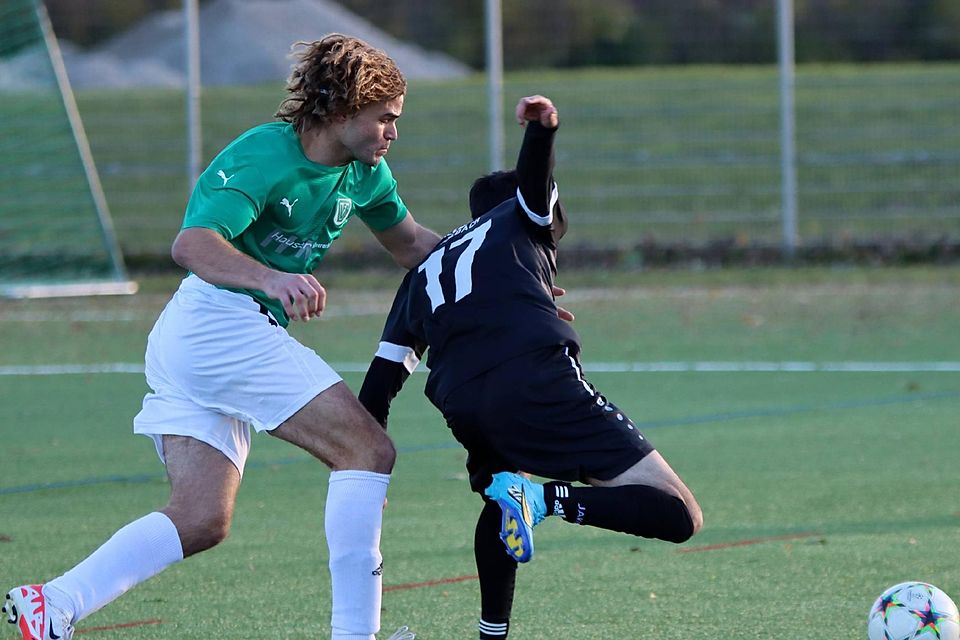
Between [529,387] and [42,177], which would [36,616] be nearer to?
[529,387]

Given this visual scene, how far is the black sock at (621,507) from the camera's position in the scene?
4.63m

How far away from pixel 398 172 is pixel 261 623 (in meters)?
15.0

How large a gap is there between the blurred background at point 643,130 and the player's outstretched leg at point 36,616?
1406cm

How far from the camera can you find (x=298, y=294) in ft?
14.6

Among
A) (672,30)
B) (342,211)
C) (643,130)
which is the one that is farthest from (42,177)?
(342,211)

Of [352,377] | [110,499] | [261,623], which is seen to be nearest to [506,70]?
[352,377]

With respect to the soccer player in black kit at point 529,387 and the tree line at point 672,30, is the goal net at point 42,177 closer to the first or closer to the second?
the tree line at point 672,30

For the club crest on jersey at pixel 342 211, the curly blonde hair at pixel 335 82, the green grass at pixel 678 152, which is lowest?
the green grass at pixel 678 152

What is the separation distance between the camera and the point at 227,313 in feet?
15.9

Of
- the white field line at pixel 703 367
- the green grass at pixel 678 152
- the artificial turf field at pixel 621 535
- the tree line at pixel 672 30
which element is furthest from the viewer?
the tree line at pixel 672 30

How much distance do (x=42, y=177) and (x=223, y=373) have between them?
14.9 m

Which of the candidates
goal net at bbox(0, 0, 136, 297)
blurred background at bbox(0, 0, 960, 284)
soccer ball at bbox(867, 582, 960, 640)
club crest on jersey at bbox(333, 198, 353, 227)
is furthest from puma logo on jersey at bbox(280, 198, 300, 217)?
blurred background at bbox(0, 0, 960, 284)

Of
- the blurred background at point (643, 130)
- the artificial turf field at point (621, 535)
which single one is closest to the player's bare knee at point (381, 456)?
the artificial turf field at point (621, 535)

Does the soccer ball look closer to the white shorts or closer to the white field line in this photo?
the white shorts
